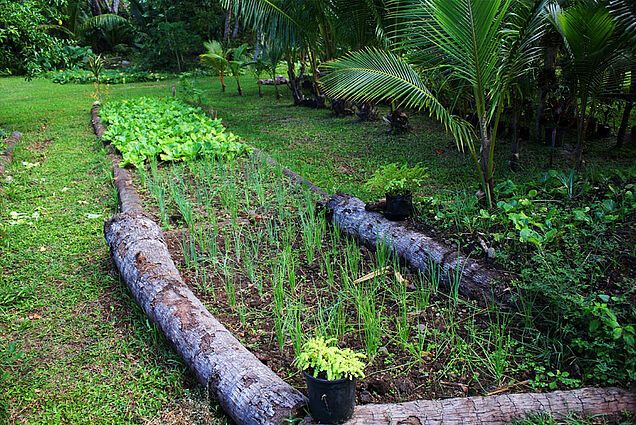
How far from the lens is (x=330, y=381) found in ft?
5.85

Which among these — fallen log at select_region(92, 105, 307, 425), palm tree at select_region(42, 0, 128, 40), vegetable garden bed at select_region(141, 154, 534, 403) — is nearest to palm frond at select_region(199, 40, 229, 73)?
vegetable garden bed at select_region(141, 154, 534, 403)

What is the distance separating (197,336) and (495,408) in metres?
1.38

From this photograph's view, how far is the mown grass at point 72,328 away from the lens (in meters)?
2.20

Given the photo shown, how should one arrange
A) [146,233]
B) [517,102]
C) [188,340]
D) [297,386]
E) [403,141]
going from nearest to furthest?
[297,386] → [188,340] → [146,233] → [517,102] → [403,141]

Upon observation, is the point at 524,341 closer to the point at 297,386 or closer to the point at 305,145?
the point at 297,386

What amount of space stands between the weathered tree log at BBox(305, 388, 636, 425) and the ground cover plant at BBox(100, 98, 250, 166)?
403cm

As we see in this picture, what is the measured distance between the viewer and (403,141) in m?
6.45

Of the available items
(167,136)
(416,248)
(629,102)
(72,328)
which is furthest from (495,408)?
(167,136)

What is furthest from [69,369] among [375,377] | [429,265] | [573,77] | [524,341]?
[573,77]

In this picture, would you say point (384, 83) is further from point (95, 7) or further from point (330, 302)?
point (95, 7)

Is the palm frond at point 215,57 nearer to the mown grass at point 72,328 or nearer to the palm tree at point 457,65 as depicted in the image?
the mown grass at point 72,328

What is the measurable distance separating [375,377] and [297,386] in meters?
0.36

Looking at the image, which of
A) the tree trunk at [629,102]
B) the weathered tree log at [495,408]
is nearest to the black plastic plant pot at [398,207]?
the weathered tree log at [495,408]

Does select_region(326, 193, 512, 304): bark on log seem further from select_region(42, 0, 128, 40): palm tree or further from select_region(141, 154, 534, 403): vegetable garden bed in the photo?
select_region(42, 0, 128, 40): palm tree
